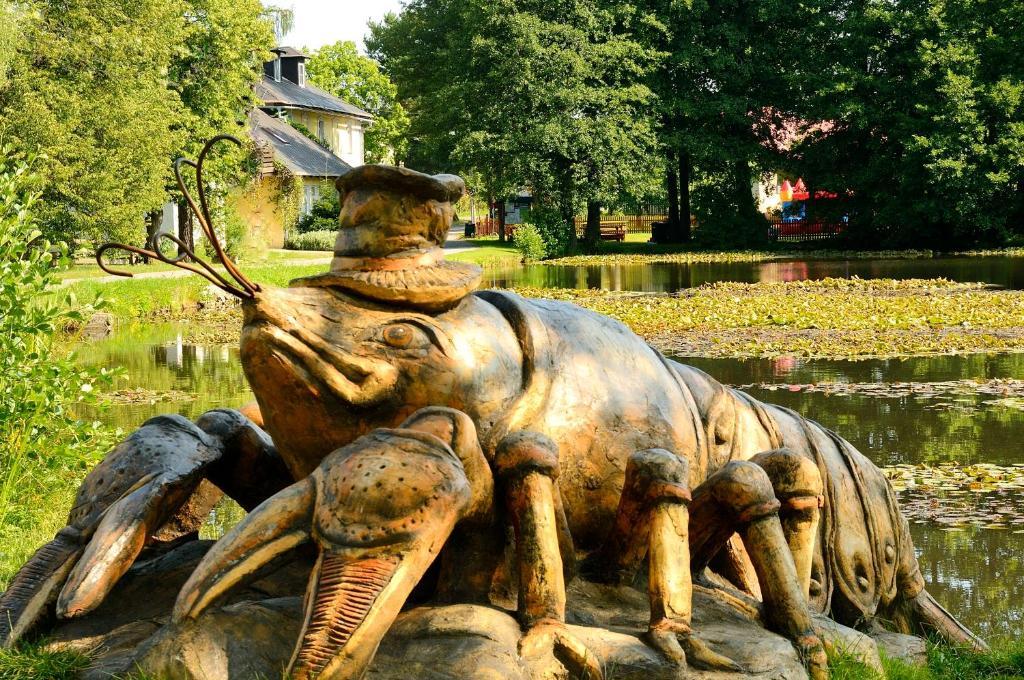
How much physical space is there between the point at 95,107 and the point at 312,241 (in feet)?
60.4

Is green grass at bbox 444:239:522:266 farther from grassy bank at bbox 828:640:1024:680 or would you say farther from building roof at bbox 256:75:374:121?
grassy bank at bbox 828:640:1024:680

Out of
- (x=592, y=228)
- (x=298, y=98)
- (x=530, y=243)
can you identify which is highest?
(x=298, y=98)

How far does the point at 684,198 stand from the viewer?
51719 mm

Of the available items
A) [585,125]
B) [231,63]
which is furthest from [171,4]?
[585,125]

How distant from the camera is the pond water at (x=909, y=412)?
728 cm

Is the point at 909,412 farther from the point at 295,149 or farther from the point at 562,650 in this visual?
the point at 295,149

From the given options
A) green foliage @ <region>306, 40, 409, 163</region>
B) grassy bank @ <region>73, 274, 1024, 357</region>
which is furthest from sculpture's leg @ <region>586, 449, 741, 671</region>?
green foliage @ <region>306, 40, 409, 163</region>

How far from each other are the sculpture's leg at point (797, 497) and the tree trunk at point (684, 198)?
47371 millimetres

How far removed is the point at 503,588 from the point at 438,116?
1898 inches

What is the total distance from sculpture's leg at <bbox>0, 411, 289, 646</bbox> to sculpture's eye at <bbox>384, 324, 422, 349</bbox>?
731 millimetres

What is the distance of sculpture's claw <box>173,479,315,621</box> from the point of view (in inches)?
110

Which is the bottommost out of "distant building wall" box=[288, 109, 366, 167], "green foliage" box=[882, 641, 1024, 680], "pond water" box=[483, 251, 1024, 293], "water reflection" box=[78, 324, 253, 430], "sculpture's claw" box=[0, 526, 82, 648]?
"water reflection" box=[78, 324, 253, 430]

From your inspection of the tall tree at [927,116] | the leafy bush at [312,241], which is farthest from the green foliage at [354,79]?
the tall tree at [927,116]

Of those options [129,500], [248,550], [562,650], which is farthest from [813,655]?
[129,500]
